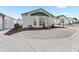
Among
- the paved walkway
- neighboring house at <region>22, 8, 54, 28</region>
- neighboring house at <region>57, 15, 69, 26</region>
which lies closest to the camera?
the paved walkway

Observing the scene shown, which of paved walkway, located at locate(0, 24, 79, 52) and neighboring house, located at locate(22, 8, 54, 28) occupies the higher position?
neighboring house, located at locate(22, 8, 54, 28)

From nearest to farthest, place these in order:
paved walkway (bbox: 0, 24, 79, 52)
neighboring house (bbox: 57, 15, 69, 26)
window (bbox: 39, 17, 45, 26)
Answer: paved walkway (bbox: 0, 24, 79, 52)
neighboring house (bbox: 57, 15, 69, 26)
window (bbox: 39, 17, 45, 26)

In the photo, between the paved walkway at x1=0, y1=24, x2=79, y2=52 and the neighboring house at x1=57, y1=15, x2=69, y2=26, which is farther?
the neighboring house at x1=57, y1=15, x2=69, y2=26

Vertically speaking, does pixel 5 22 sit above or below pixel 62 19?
below

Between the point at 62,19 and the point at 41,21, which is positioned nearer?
the point at 62,19

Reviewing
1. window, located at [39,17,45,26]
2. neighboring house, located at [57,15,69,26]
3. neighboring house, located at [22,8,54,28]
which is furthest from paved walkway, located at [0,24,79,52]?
window, located at [39,17,45,26]

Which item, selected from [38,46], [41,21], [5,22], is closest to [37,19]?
[41,21]

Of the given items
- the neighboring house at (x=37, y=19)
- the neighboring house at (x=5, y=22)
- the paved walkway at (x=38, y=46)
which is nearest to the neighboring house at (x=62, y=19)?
the paved walkway at (x=38, y=46)

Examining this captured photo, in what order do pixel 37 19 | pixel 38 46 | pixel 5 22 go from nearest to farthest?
pixel 38 46, pixel 37 19, pixel 5 22

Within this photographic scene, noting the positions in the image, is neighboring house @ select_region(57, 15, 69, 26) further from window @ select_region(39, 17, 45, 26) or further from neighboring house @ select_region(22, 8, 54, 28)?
window @ select_region(39, 17, 45, 26)

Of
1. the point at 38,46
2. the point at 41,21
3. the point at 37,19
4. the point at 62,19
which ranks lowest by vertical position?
the point at 38,46

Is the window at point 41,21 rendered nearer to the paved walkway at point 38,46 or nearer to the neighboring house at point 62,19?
the neighboring house at point 62,19

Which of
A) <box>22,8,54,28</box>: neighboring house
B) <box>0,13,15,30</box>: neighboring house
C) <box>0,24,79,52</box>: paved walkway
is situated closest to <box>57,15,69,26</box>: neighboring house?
<box>0,24,79,52</box>: paved walkway

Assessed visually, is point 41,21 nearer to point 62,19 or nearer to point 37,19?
point 37,19
